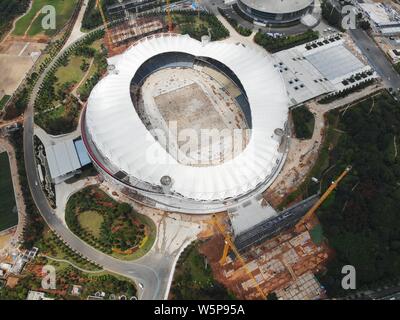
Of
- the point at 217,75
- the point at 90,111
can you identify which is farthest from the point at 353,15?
the point at 90,111

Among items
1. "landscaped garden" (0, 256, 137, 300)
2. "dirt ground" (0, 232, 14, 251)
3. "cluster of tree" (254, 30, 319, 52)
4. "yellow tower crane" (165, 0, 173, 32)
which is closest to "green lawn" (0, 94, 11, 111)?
"dirt ground" (0, 232, 14, 251)

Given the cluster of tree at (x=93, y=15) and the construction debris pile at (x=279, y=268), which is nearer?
the construction debris pile at (x=279, y=268)

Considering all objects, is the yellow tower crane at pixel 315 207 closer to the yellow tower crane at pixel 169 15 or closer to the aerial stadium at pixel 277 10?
the aerial stadium at pixel 277 10

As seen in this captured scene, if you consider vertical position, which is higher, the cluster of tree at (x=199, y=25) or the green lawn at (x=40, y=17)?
the green lawn at (x=40, y=17)

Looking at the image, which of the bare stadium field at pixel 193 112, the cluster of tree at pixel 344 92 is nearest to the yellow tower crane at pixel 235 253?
the bare stadium field at pixel 193 112

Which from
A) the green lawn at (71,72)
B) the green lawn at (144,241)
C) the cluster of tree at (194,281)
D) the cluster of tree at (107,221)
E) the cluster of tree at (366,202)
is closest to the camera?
the cluster of tree at (194,281)

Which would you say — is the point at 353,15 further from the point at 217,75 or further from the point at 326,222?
the point at 326,222
